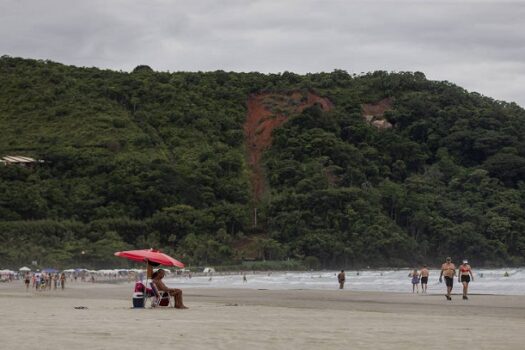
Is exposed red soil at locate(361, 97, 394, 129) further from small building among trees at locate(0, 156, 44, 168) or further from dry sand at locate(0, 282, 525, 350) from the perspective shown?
dry sand at locate(0, 282, 525, 350)

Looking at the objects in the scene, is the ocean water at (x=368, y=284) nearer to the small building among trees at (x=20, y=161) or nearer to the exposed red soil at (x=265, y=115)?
the small building among trees at (x=20, y=161)

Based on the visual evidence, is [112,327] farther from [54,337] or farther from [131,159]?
[131,159]

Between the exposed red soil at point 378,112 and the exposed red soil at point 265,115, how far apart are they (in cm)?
486

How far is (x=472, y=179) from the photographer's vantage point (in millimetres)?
105750

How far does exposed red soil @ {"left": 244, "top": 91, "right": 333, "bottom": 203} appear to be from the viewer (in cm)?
10831

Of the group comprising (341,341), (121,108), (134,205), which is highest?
(121,108)

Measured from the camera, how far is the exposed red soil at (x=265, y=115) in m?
108

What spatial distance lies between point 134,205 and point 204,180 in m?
8.61

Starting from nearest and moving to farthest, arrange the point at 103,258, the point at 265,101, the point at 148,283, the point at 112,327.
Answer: the point at 112,327 → the point at 148,283 → the point at 103,258 → the point at 265,101

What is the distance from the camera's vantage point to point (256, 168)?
348ft

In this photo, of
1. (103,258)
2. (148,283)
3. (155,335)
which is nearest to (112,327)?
(155,335)

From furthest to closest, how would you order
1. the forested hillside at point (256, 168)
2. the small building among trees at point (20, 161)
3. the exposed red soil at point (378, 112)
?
1. the exposed red soil at point (378, 112)
2. the small building among trees at point (20, 161)
3. the forested hillside at point (256, 168)

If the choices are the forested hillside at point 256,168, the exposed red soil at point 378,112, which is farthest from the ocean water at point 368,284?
the exposed red soil at point 378,112

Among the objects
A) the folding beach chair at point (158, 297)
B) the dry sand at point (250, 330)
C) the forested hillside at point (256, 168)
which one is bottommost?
the dry sand at point (250, 330)
